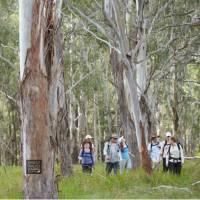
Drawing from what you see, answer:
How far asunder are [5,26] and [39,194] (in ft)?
56.7

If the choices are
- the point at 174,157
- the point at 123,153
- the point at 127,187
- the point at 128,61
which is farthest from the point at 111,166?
the point at 128,61

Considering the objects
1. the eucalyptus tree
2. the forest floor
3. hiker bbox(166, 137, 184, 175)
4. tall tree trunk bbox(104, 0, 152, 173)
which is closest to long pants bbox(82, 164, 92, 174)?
the forest floor

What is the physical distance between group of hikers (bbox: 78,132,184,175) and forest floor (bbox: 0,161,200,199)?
0.46 meters

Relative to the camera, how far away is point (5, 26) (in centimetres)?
2309

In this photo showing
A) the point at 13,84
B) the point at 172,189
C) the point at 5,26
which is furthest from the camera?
the point at 13,84

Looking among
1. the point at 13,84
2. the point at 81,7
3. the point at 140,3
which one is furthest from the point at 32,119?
the point at 13,84

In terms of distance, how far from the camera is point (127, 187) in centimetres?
1195

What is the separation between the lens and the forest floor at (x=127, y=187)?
11.1m

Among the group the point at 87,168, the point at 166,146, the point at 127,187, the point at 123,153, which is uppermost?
the point at 166,146

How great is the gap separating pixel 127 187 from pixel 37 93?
18.9ft

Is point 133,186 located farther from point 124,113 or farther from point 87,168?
point 124,113

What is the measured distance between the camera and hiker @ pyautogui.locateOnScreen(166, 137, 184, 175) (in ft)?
43.2

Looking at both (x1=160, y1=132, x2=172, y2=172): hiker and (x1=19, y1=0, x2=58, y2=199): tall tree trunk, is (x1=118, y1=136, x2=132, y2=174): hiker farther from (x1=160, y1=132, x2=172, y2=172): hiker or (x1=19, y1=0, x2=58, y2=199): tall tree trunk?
(x1=19, y1=0, x2=58, y2=199): tall tree trunk

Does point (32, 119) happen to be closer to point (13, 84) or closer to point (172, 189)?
point (172, 189)
